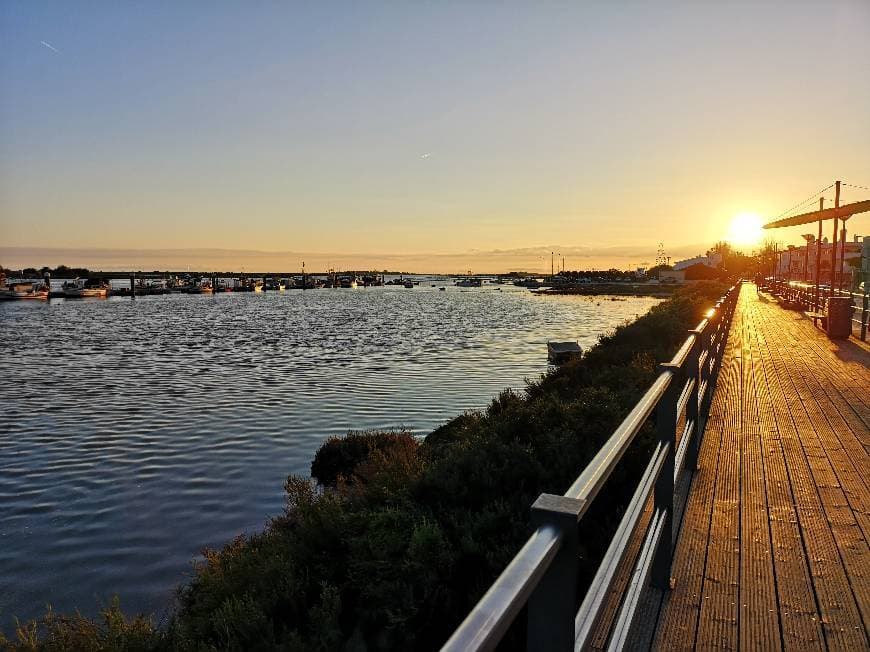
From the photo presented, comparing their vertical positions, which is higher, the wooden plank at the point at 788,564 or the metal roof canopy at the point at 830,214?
the metal roof canopy at the point at 830,214

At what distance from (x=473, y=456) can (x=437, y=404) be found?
1148cm

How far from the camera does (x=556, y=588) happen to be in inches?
52.6

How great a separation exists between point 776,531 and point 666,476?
1580mm

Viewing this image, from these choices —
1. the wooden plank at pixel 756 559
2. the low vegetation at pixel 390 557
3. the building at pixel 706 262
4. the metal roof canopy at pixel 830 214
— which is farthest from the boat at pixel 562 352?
the building at pixel 706 262

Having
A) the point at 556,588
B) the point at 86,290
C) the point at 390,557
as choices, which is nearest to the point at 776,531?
the point at 390,557

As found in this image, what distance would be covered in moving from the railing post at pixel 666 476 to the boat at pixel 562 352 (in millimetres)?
21217

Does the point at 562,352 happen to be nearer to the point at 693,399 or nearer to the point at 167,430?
the point at 167,430

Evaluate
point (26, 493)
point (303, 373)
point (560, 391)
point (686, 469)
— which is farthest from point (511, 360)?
point (686, 469)

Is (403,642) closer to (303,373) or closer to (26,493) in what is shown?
(26,493)

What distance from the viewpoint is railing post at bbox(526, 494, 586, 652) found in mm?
1281

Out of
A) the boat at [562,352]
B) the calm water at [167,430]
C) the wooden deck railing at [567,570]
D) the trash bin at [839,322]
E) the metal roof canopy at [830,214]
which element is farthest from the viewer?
the boat at [562,352]

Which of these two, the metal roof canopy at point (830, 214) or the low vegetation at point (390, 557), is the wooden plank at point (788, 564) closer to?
the low vegetation at point (390, 557)

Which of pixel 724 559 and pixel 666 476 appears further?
pixel 724 559

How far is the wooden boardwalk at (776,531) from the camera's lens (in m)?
3.04
